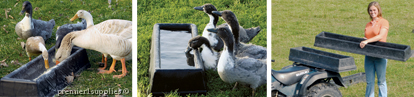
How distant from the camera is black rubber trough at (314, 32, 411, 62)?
3.96 m

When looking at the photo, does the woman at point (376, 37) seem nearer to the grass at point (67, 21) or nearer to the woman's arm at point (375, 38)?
the woman's arm at point (375, 38)

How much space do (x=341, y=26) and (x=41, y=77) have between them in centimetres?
760

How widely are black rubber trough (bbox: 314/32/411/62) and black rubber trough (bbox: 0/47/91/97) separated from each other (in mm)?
3423

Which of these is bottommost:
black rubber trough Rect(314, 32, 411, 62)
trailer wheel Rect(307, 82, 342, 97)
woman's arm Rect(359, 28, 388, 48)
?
trailer wheel Rect(307, 82, 342, 97)

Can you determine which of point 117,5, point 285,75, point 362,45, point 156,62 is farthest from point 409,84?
point 117,5

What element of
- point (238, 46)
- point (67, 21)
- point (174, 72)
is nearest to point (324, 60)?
point (238, 46)

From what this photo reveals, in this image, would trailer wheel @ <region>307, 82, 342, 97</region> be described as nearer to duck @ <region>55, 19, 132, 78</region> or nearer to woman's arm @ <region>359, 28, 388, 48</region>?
woman's arm @ <region>359, 28, 388, 48</region>


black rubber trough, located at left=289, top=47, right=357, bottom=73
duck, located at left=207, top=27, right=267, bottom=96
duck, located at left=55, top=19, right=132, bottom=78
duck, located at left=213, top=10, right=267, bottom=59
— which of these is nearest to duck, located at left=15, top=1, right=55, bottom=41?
duck, located at left=55, top=19, right=132, bottom=78

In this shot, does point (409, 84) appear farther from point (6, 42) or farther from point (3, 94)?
point (6, 42)

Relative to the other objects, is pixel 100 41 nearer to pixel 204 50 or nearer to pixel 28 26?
pixel 204 50

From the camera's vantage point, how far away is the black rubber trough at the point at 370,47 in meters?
3.96

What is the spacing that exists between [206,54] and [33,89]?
2.21 meters

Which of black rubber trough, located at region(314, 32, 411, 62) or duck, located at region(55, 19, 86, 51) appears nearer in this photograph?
black rubber trough, located at region(314, 32, 411, 62)

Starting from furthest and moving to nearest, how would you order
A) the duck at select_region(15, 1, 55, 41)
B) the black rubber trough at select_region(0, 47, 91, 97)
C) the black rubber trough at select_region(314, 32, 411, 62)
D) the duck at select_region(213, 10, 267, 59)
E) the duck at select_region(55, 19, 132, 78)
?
1. the duck at select_region(15, 1, 55, 41)
2. the duck at select_region(55, 19, 132, 78)
3. the duck at select_region(213, 10, 267, 59)
4. the black rubber trough at select_region(0, 47, 91, 97)
5. the black rubber trough at select_region(314, 32, 411, 62)
